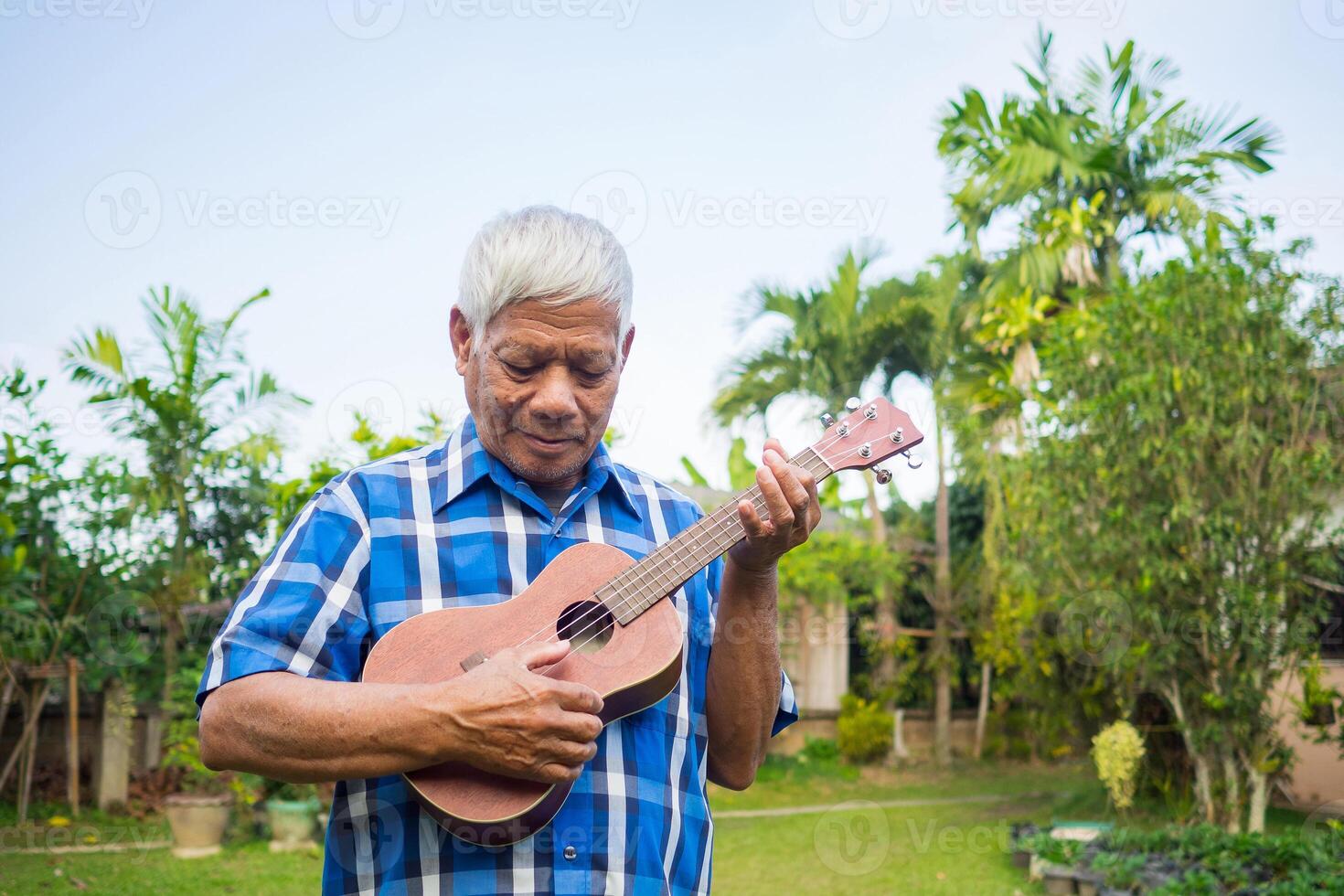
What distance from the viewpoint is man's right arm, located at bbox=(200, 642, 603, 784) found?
5.31 ft

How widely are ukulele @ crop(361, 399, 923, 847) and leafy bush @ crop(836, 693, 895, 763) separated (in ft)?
43.1

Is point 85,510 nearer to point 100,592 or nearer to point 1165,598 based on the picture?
point 100,592

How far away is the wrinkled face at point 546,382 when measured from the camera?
1.93 meters

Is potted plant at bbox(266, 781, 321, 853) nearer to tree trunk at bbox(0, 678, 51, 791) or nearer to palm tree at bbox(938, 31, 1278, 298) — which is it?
tree trunk at bbox(0, 678, 51, 791)

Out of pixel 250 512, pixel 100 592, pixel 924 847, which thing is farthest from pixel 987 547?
pixel 100 592

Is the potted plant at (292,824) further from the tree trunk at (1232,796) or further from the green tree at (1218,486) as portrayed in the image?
→ the tree trunk at (1232,796)

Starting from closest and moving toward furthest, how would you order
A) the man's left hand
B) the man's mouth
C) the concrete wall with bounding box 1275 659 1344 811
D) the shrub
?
the man's left hand, the man's mouth, the shrub, the concrete wall with bounding box 1275 659 1344 811

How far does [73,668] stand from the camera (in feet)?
29.6

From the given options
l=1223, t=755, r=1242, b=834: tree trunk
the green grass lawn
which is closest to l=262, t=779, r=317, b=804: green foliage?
the green grass lawn

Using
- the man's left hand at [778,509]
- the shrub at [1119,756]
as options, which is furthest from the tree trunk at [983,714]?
the man's left hand at [778,509]

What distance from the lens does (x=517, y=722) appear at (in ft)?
5.41

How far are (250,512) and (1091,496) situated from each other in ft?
23.8

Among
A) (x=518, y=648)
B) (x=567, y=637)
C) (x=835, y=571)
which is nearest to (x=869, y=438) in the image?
(x=567, y=637)

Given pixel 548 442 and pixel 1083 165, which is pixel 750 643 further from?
pixel 1083 165
